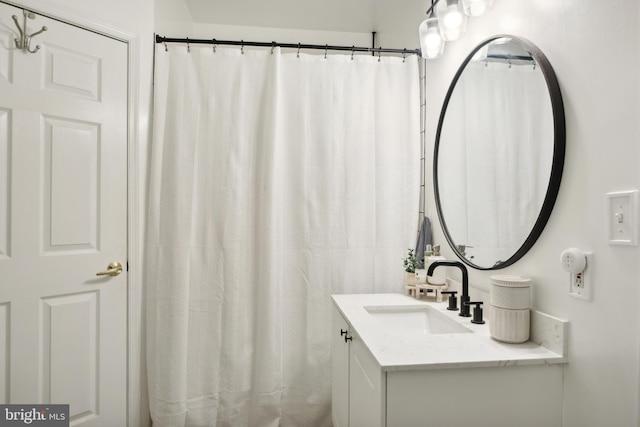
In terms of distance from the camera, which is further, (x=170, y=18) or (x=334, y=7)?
(x=334, y=7)

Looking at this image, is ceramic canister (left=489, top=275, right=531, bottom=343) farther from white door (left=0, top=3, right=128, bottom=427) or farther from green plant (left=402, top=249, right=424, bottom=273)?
white door (left=0, top=3, right=128, bottom=427)

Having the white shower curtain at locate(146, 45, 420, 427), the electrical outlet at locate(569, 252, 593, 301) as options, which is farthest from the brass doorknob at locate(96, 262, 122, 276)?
the electrical outlet at locate(569, 252, 593, 301)

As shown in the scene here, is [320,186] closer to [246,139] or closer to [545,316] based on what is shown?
[246,139]

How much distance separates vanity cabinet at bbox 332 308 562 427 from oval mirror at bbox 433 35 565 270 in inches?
16.0

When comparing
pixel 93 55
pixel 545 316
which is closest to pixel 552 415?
pixel 545 316

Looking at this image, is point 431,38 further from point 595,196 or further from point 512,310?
point 512,310

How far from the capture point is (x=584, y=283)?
0.96 meters

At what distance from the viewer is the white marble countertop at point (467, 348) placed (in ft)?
3.20

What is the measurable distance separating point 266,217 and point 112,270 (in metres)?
0.79

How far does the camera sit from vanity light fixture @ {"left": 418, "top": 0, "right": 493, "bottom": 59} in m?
1.26

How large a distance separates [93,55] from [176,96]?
1.28ft

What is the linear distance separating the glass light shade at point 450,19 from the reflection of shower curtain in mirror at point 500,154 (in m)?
0.16

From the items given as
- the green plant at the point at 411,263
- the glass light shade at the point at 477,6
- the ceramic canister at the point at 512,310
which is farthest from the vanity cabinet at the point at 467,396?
the glass light shade at the point at 477,6

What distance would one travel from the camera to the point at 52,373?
1.54 meters
